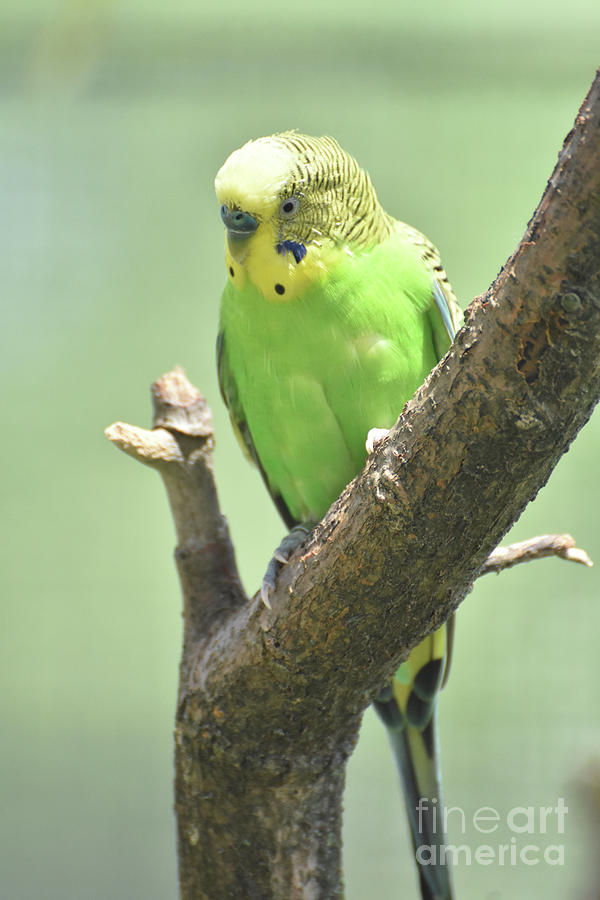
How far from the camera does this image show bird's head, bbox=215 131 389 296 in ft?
3.61

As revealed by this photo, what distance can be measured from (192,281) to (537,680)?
1.66 meters

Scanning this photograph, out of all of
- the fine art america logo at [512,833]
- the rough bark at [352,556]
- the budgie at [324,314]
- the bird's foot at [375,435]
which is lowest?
the fine art america logo at [512,833]

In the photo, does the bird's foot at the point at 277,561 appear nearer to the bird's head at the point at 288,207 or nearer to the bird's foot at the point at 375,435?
the bird's foot at the point at 375,435

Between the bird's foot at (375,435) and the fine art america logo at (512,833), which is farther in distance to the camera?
the fine art america logo at (512,833)

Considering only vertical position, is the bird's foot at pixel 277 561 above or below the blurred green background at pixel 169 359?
below

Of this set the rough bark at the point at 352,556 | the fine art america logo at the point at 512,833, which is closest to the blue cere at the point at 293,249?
the rough bark at the point at 352,556

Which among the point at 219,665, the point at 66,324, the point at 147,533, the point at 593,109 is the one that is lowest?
the point at 219,665

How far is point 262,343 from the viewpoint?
1231 millimetres

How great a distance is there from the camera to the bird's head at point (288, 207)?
1.10 meters

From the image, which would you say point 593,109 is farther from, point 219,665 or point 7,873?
point 7,873

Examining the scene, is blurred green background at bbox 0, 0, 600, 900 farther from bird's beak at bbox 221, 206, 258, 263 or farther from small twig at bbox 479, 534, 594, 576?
bird's beak at bbox 221, 206, 258, 263

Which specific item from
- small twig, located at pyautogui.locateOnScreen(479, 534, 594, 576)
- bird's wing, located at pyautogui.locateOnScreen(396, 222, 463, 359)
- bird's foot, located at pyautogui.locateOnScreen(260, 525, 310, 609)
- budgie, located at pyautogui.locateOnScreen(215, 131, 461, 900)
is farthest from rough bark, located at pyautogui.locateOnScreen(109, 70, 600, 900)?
bird's wing, located at pyautogui.locateOnScreen(396, 222, 463, 359)

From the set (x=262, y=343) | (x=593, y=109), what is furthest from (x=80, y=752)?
(x=593, y=109)

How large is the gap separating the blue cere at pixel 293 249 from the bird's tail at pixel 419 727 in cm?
65
